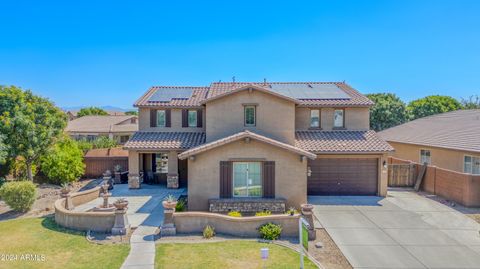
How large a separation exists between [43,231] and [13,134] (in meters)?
10.3

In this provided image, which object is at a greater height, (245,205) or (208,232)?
(245,205)

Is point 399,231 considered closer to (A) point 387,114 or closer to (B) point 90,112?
(A) point 387,114

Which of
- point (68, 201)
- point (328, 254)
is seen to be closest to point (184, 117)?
point (68, 201)

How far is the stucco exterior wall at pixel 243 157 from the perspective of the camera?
1554cm

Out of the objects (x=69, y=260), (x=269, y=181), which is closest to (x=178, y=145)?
(x=269, y=181)

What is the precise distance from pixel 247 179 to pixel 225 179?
1199mm

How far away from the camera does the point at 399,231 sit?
509 inches

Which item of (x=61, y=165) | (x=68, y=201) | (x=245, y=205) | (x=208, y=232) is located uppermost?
(x=61, y=165)

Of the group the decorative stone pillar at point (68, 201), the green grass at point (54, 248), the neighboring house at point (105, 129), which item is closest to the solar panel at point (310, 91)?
the decorative stone pillar at point (68, 201)

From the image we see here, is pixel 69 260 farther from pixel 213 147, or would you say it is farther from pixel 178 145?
pixel 178 145

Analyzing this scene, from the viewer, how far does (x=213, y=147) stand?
1536 cm

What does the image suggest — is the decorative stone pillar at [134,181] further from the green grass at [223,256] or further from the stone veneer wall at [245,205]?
the green grass at [223,256]

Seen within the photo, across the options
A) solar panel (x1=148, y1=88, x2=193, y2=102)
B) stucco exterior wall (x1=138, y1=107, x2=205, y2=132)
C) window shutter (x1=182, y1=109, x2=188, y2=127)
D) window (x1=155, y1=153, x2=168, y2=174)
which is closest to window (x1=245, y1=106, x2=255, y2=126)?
stucco exterior wall (x1=138, y1=107, x2=205, y2=132)

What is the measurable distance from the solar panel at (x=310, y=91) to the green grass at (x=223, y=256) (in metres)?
12.5
